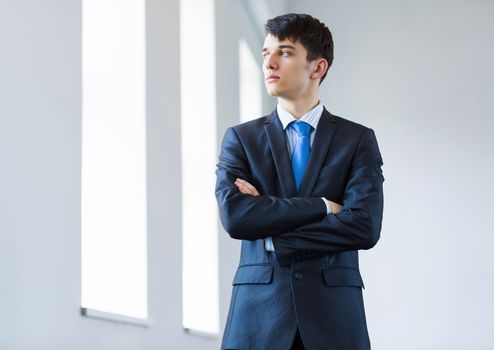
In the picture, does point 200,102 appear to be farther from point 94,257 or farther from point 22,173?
point 22,173

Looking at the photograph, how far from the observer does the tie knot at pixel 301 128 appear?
8.09 feet

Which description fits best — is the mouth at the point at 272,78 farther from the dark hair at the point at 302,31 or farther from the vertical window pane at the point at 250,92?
the vertical window pane at the point at 250,92

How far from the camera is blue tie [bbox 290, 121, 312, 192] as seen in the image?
242 cm

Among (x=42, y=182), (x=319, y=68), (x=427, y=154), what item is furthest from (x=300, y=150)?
(x=427, y=154)

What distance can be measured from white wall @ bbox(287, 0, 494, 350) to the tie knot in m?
6.37

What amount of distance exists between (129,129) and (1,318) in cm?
179

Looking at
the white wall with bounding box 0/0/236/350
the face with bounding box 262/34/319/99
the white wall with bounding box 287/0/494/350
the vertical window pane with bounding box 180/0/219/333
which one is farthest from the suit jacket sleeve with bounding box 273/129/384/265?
the white wall with bounding box 287/0/494/350

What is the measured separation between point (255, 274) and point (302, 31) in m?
0.69

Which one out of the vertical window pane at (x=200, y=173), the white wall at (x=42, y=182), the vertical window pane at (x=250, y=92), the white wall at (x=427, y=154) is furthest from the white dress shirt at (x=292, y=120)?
the white wall at (x=427, y=154)

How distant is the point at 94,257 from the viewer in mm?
4230

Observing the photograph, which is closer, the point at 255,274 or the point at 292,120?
the point at 255,274

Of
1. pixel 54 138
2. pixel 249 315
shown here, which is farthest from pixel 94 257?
pixel 249 315

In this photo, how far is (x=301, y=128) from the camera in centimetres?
247

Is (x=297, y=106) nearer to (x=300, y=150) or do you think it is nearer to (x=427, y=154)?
(x=300, y=150)
